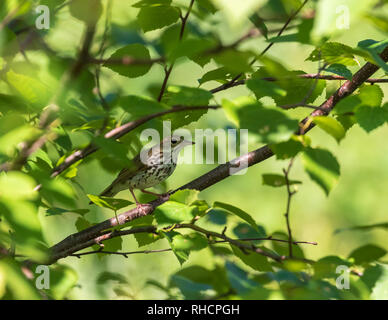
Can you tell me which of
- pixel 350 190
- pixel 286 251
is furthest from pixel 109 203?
pixel 350 190

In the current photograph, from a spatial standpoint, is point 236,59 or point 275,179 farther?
point 275,179

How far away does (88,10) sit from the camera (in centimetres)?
125

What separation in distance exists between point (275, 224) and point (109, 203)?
3.48 metres

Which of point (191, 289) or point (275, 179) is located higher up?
point (275, 179)

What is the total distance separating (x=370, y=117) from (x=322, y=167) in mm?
238

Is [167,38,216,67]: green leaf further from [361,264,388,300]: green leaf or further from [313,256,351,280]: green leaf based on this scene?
[361,264,388,300]: green leaf

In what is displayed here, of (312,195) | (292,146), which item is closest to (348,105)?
(292,146)

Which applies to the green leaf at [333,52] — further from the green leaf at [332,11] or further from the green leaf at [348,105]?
the green leaf at [332,11]

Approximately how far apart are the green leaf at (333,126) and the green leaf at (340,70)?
409 millimetres

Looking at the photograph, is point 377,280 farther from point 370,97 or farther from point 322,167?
point 370,97

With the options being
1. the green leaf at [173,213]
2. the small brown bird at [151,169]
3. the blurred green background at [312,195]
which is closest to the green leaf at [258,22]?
the green leaf at [173,213]
